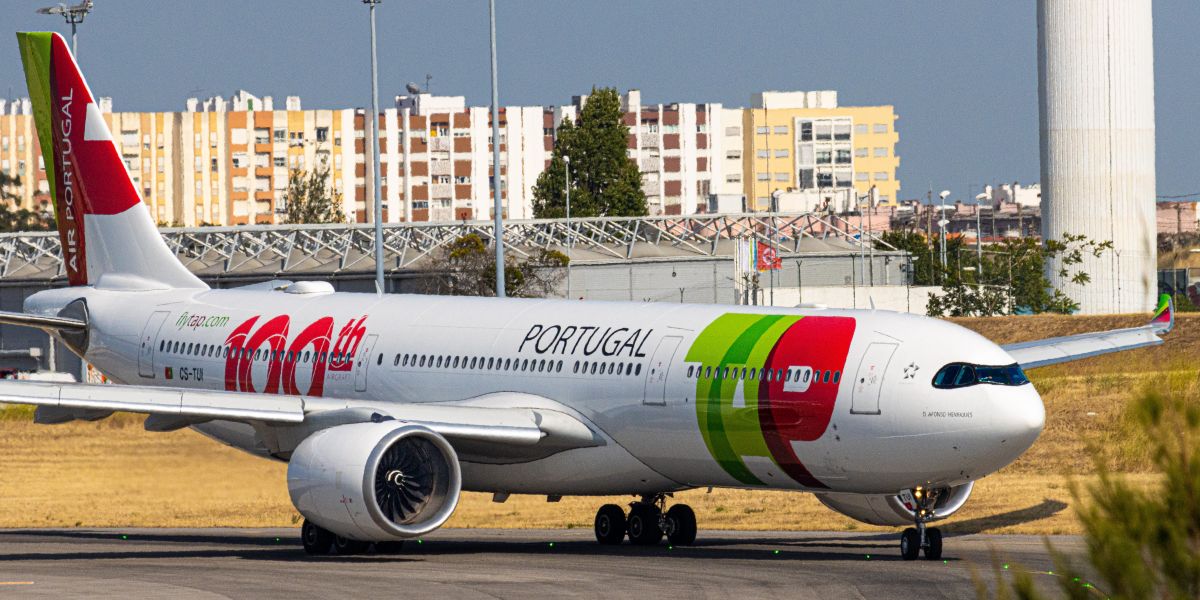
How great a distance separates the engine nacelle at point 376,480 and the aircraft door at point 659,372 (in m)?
3.18

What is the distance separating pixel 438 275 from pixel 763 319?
179ft

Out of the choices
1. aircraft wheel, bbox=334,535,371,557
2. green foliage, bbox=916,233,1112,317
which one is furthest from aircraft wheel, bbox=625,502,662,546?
green foliage, bbox=916,233,1112,317

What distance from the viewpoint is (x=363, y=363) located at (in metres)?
32.4

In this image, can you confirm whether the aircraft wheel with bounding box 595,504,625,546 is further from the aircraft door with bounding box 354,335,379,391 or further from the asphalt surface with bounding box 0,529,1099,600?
the aircraft door with bounding box 354,335,379,391

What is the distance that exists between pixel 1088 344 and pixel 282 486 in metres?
15.3

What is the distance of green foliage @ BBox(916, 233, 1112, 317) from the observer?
8507 cm

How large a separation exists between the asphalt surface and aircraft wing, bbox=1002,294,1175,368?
3.12m

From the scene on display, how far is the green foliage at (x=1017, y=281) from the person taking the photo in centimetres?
8507

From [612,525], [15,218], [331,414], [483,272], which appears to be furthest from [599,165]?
[331,414]

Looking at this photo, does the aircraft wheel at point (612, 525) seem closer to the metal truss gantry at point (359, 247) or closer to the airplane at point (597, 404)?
the airplane at point (597, 404)

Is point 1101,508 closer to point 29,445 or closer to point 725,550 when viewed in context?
point 725,550

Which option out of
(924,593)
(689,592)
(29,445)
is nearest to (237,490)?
(689,592)

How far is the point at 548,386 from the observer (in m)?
29.4

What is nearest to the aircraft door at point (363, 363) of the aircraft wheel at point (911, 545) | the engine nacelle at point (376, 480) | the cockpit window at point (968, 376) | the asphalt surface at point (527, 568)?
the asphalt surface at point (527, 568)
